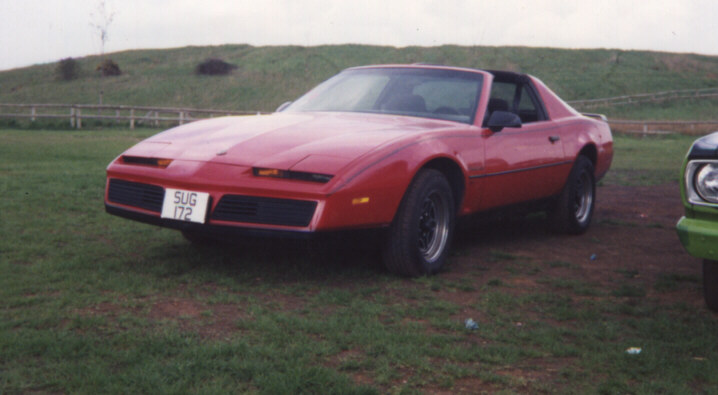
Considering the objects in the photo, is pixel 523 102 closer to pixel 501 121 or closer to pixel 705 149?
pixel 501 121

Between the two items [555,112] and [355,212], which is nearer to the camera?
[355,212]

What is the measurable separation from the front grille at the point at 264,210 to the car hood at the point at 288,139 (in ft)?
0.64

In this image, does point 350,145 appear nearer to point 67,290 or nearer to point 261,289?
point 261,289

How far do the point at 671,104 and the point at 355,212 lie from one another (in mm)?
42144

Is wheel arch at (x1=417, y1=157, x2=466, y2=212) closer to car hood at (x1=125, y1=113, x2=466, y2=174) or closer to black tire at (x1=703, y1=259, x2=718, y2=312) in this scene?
car hood at (x1=125, y1=113, x2=466, y2=174)

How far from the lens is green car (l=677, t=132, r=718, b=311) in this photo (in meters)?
3.32

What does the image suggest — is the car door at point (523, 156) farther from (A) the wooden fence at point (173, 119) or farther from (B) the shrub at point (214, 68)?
(B) the shrub at point (214, 68)

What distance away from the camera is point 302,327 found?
3311mm

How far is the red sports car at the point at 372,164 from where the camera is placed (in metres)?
3.89

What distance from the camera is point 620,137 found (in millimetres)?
26375

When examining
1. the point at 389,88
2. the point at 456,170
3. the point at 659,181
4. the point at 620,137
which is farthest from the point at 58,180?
the point at 620,137

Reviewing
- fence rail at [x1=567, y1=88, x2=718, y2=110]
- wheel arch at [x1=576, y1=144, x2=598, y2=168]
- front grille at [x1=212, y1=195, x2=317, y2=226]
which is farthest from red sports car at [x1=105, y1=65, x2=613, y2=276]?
fence rail at [x1=567, y1=88, x2=718, y2=110]

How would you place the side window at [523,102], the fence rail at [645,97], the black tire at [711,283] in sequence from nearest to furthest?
the black tire at [711,283] → the side window at [523,102] → the fence rail at [645,97]

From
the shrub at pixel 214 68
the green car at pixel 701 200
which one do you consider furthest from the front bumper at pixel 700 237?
the shrub at pixel 214 68
